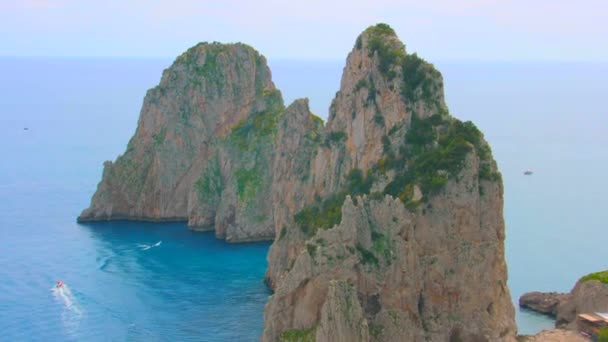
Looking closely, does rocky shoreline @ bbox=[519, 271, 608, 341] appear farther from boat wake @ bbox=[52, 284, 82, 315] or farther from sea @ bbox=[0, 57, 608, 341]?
boat wake @ bbox=[52, 284, 82, 315]

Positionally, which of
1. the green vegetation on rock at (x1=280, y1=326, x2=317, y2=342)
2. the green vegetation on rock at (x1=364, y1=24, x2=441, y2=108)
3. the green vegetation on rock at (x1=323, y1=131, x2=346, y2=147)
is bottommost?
the green vegetation on rock at (x1=280, y1=326, x2=317, y2=342)

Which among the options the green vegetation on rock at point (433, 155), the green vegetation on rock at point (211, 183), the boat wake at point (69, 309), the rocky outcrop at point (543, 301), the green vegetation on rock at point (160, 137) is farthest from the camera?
the green vegetation on rock at point (160, 137)

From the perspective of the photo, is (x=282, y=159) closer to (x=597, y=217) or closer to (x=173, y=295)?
(x=173, y=295)

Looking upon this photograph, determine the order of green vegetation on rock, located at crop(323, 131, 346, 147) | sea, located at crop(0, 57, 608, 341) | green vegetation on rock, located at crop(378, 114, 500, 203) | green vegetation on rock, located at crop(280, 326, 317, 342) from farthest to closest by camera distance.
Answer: green vegetation on rock, located at crop(323, 131, 346, 147)
sea, located at crop(0, 57, 608, 341)
green vegetation on rock, located at crop(378, 114, 500, 203)
green vegetation on rock, located at crop(280, 326, 317, 342)

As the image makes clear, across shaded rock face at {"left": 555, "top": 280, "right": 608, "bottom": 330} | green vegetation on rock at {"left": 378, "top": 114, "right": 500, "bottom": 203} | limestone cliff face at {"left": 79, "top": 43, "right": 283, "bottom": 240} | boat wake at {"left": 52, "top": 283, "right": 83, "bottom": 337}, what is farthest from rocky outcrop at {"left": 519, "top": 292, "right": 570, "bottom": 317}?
boat wake at {"left": 52, "top": 283, "right": 83, "bottom": 337}

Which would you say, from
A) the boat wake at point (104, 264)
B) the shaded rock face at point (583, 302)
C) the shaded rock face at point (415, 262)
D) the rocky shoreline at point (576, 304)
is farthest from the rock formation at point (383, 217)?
the boat wake at point (104, 264)

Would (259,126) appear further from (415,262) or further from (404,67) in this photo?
(415,262)

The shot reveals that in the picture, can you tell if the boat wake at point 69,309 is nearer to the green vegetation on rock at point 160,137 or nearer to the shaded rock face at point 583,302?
the green vegetation on rock at point 160,137

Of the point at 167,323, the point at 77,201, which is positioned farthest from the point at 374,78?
the point at 77,201
